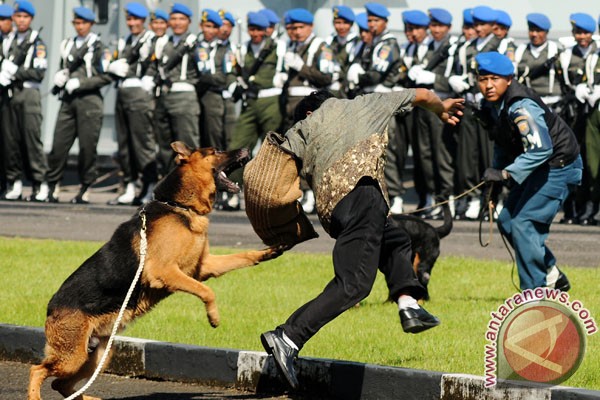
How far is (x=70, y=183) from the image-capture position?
2452cm

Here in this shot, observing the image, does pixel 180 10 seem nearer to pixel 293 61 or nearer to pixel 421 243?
pixel 293 61

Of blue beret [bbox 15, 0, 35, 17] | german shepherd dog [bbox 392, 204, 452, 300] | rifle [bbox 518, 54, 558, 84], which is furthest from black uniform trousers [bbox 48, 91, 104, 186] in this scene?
german shepherd dog [bbox 392, 204, 452, 300]

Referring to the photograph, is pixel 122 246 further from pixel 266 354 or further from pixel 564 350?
pixel 564 350

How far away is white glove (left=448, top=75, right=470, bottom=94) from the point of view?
17.0m

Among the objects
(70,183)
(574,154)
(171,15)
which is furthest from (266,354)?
(70,183)

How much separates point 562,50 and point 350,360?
9.37m

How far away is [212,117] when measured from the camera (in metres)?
19.6

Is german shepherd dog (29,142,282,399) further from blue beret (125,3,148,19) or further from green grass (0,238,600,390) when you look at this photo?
blue beret (125,3,148,19)

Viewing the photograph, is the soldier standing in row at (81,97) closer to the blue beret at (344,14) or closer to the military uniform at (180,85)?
the military uniform at (180,85)

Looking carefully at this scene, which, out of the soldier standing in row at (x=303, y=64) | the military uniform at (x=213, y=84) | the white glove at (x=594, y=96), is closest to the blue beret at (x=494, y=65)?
the white glove at (x=594, y=96)

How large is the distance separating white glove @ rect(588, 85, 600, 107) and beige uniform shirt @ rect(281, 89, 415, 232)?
9175 millimetres

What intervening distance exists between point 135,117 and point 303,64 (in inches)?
119

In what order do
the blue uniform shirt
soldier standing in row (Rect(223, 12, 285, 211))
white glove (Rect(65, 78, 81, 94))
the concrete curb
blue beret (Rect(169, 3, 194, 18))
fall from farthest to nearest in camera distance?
white glove (Rect(65, 78, 81, 94)), blue beret (Rect(169, 3, 194, 18)), soldier standing in row (Rect(223, 12, 285, 211)), the blue uniform shirt, the concrete curb

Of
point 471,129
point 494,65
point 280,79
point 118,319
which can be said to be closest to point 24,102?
point 280,79
